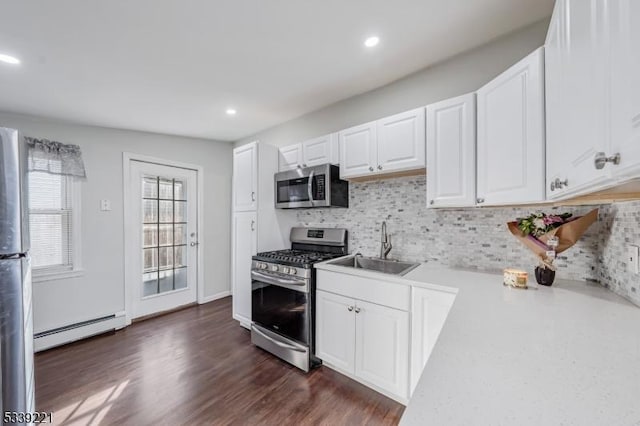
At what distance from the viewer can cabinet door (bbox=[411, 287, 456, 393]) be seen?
1.51 meters

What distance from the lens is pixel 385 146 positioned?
2.09m

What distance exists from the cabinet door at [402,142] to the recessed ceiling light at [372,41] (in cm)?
52

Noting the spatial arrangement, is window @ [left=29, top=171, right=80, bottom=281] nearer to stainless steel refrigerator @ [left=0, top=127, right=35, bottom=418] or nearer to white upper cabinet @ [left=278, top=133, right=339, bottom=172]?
stainless steel refrigerator @ [left=0, top=127, right=35, bottom=418]

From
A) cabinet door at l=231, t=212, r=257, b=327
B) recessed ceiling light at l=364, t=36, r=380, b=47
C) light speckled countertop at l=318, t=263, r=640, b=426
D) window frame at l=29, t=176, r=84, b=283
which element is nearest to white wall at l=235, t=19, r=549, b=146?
recessed ceiling light at l=364, t=36, r=380, b=47

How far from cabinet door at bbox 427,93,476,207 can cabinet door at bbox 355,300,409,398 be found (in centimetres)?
86

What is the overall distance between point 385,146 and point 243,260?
1998mm

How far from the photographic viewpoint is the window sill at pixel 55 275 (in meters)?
2.66

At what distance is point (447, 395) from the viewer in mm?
549

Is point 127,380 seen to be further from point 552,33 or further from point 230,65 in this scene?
point 552,33

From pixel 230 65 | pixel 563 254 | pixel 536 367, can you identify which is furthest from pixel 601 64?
pixel 230 65

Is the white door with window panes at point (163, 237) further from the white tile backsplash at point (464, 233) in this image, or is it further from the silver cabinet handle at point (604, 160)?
the silver cabinet handle at point (604, 160)

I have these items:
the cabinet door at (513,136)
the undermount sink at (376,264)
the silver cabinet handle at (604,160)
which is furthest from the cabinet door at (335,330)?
the silver cabinet handle at (604,160)

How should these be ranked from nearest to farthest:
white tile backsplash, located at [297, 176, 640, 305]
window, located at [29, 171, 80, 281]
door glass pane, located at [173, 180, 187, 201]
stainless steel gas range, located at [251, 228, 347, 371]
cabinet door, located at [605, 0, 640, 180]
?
cabinet door, located at [605, 0, 640, 180], white tile backsplash, located at [297, 176, 640, 305], stainless steel gas range, located at [251, 228, 347, 371], window, located at [29, 171, 80, 281], door glass pane, located at [173, 180, 187, 201]

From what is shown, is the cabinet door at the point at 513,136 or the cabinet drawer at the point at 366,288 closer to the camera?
the cabinet door at the point at 513,136
